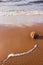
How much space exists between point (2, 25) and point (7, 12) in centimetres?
17

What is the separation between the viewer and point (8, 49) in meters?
0.76

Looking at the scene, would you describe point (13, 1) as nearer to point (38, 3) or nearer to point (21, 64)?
point (38, 3)

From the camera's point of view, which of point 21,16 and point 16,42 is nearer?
point 16,42

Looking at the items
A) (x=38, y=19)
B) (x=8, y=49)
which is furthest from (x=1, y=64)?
(x=38, y=19)

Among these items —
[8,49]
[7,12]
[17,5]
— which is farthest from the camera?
[17,5]

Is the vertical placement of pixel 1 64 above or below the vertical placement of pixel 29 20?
below

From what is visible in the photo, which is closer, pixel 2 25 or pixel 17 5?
pixel 2 25

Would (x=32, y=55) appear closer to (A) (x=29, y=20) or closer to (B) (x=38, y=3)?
(A) (x=29, y=20)

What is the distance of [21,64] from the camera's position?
30.7 inches

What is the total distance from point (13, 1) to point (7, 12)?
306 millimetres

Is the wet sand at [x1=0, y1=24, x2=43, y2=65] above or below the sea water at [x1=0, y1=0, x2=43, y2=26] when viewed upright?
below

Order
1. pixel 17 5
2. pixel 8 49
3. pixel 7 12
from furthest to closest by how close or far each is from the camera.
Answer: pixel 17 5, pixel 7 12, pixel 8 49

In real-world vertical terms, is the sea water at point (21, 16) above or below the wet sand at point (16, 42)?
above

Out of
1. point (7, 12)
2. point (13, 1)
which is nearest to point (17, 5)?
point (13, 1)
